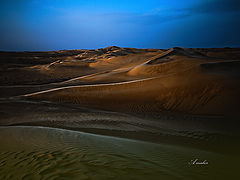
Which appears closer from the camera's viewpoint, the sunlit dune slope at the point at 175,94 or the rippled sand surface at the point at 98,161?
the rippled sand surface at the point at 98,161

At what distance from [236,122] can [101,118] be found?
384cm

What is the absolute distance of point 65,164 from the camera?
6.30ft

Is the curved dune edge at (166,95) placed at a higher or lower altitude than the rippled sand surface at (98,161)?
higher

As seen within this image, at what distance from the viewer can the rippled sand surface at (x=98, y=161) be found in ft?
5.72

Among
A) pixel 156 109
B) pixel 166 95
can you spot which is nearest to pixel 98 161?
pixel 156 109

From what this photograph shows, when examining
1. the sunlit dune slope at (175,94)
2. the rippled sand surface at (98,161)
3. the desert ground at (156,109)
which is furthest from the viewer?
the sunlit dune slope at (175,94)

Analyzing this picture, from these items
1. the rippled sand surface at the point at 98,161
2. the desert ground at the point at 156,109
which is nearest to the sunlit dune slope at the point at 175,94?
the desert ground at the point at 156,109

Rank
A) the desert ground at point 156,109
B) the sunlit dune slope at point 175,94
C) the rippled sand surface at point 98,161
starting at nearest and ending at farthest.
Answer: the rippled sand surface at point 98,161 < the desert ground at point 156,109 < the sunlit dune slope at point 175,94

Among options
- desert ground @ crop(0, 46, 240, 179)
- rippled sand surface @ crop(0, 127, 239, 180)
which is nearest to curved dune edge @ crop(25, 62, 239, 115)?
desert ground @ crop(0, 46, 240, 179)

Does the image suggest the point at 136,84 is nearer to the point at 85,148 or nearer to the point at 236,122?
the point at 236,122

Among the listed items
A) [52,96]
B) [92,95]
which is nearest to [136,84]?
[92,95]

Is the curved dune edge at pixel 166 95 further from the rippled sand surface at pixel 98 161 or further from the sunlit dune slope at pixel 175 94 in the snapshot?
the rippled sand surface at pixel 98 161

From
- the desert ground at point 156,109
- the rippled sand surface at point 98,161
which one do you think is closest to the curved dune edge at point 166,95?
the desert ground at point 156,109

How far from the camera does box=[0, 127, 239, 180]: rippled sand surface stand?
1744 mm
